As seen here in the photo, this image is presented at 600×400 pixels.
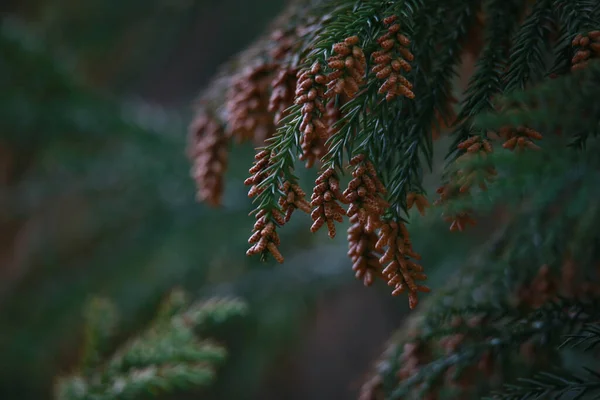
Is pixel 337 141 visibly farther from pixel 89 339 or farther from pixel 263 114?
pixel 89 339

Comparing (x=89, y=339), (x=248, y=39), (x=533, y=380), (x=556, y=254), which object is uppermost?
(x=248, y=39)

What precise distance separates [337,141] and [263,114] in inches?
9.5

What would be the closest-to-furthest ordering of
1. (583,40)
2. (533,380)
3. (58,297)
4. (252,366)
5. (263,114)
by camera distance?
(583,40), (533,380), (263,114), (58,297), (252,366)

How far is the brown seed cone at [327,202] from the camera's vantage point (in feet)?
1.75

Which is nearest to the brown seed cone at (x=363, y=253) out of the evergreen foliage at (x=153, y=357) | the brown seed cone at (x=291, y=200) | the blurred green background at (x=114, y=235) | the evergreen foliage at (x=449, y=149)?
the evergreen foliage at (x=449, y=149)

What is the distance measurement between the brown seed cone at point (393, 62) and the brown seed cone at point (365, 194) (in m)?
0.07

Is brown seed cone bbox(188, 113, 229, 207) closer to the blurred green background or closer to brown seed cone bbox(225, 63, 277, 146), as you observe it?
brown seed cone bbox(225, 63, 277, 146)

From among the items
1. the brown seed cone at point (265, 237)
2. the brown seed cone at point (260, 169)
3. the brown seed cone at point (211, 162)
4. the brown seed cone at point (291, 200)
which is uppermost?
the brown seed cone at point (211, 162)

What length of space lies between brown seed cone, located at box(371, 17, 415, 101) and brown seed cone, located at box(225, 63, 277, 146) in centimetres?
24

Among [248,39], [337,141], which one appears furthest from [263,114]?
[248,39]

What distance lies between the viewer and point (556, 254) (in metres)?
0.84

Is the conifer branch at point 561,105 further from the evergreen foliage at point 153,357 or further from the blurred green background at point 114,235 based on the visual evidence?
the blurred green background at point 114,235

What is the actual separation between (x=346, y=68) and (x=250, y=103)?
25 centimetres

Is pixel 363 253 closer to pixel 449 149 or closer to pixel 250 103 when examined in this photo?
pixel 449 149
